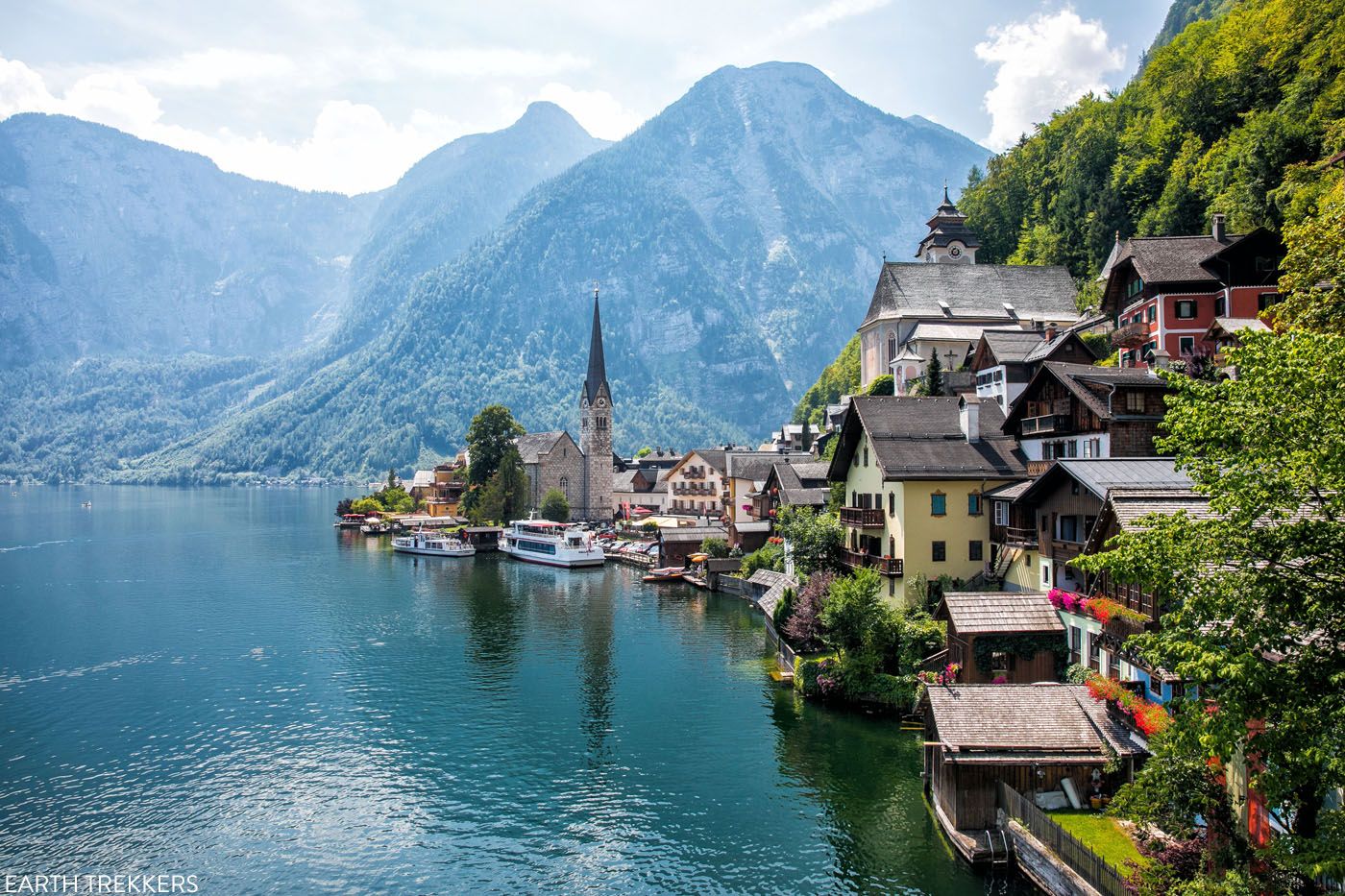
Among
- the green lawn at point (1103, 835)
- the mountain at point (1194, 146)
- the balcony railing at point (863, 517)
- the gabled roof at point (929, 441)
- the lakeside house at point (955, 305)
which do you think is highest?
the mountain at point (1194, 146)

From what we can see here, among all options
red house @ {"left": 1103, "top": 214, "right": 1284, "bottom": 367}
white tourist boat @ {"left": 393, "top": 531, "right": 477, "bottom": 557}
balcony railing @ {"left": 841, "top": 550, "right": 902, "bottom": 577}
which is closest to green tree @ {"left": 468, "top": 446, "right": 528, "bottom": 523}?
white tourist boat @ {"left": 393, "top": 531, "right": 477, "bottom": 557}

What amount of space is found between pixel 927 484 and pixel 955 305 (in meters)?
55.9

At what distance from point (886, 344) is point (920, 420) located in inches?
2045

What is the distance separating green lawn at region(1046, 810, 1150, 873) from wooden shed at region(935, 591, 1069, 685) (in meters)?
8.39

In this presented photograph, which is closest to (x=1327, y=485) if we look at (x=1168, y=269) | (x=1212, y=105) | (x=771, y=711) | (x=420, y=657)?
(x=771, y=711)

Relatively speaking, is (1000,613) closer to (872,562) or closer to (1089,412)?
(1089,412)

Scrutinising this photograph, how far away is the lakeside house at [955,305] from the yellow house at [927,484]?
135 feet

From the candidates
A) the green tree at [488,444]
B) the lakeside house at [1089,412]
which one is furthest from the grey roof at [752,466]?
the green tree at [488,444]

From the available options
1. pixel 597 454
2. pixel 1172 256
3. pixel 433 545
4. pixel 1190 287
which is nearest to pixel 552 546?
pixel 433 545

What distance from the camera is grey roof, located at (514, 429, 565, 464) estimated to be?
5679 inches

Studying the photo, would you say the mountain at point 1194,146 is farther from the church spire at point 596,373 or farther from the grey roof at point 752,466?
the church spire at point 596,373

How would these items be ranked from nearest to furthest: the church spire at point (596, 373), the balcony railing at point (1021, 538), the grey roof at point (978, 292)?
the balcony railing at point (1021, 538) < the grey roof at point (978, 292) < the church spire at point (596, 373)

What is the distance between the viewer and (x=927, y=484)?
140 ft

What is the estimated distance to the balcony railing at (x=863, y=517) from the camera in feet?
149
